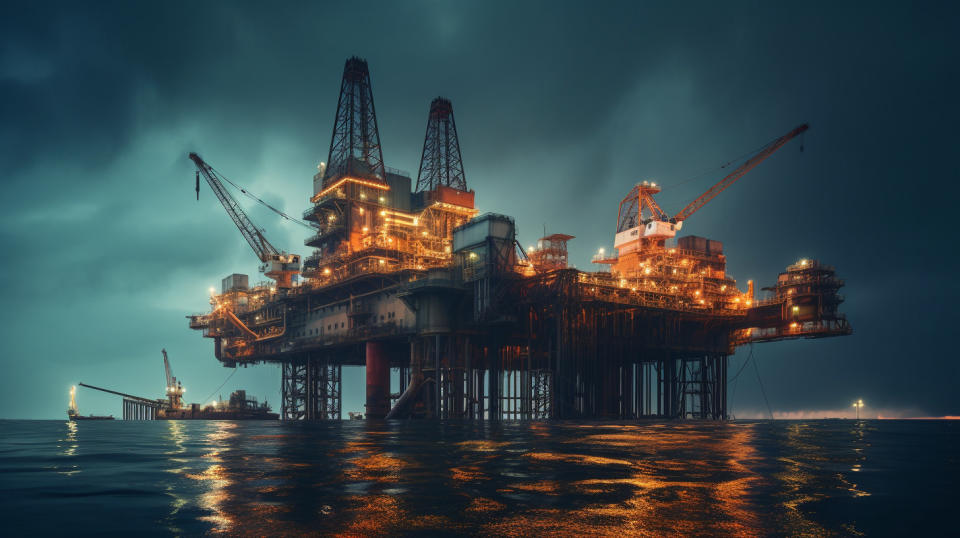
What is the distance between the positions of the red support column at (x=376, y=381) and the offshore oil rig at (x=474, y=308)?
7.0 inches

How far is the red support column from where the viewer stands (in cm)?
8594

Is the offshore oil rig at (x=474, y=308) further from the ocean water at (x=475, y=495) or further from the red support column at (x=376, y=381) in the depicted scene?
the ocean water at (x=475, y=495)

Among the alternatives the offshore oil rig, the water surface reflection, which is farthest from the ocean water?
the offshore oil rig

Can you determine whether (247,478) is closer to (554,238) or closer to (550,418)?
(550,418)

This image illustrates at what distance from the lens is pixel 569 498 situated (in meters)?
13.6

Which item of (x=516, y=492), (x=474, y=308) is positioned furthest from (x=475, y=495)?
(x=474, y=308)

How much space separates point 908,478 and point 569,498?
10.9m

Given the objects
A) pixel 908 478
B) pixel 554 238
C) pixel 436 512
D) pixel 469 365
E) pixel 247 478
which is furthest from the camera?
pixel 554 238

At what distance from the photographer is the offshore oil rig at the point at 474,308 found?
71.5 m

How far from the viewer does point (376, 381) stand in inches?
3398

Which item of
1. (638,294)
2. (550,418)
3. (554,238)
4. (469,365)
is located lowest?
(550,418)

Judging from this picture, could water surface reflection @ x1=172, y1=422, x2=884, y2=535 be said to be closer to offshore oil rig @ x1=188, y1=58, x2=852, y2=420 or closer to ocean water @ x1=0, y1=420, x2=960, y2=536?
ocean water @ x1=0, y1=420, x2=960, y2=536

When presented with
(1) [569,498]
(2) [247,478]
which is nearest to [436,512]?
(1) [569,498]

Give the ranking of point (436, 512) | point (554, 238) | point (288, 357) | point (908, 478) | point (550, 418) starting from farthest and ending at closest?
point (288, 357)
point (554, 238)
point (550, 418)
point (908, 478)
point (436, 512)
